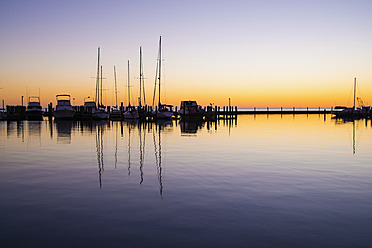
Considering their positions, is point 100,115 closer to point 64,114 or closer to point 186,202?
point 64,114

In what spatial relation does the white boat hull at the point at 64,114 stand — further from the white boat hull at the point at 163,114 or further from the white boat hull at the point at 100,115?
the white boat hull at the point at 163,114

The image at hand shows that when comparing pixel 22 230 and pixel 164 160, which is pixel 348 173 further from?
pixel 22 230

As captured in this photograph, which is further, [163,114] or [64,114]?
[163,114]

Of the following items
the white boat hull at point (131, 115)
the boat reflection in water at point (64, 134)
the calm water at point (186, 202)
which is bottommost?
the calm water at point (186, 202)

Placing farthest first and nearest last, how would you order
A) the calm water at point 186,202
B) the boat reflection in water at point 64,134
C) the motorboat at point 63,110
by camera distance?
the motorboat at point 63,110, the boat reflection in water at point 64,134, the calm water at point 186,202

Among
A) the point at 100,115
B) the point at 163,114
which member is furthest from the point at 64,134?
the point at 163,114

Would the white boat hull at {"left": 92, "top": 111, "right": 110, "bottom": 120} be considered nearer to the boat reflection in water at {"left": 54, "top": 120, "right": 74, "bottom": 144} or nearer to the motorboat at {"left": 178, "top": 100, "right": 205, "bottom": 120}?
the motorboat at {"left": 178, "top": 100, "right": 205, "bottom": 120}

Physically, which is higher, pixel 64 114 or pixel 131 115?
pixel 64 114

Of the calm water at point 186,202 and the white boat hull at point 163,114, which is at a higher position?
the white boat hull at point 163,114

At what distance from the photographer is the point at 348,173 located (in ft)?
41.3

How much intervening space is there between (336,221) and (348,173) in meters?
6.16

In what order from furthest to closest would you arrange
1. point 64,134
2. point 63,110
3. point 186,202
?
point 63,110, point 64,134, point 186,202

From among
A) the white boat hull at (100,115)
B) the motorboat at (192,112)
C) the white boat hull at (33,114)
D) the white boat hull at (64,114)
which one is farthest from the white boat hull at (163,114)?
the white boat hull at (33,114)

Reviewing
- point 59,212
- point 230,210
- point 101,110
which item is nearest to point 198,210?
point 230,210
